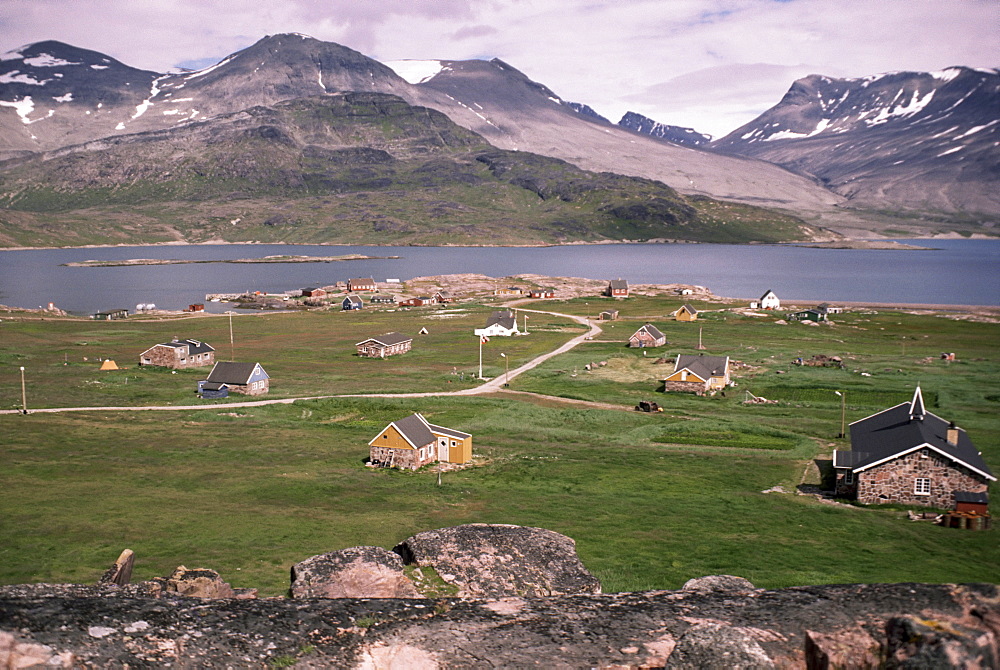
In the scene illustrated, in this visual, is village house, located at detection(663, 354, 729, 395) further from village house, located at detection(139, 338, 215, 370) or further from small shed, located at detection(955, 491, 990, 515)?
village house, located at detection(139, 338, 215, 370)

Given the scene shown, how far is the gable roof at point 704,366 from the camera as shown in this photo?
79.7 meters

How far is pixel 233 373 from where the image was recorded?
2968 inches

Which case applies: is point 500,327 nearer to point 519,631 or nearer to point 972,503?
point 972,503

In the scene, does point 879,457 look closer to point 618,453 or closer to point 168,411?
point 618,453

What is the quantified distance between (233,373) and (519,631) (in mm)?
71292

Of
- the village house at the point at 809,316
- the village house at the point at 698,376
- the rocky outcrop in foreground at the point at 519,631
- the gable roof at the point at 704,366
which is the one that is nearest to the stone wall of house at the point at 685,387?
the village house at the point at 698,376

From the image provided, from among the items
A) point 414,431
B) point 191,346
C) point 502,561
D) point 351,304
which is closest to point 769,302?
point 351,304

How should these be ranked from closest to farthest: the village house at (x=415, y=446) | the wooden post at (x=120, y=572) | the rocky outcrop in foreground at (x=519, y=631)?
the rocky outcrop in foreground at (x=519, y=631), the wooden post at (x=120, y=572), the village house at (x=415, y=446)

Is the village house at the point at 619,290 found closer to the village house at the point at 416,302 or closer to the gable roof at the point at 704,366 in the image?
the village house at the point at 416,302

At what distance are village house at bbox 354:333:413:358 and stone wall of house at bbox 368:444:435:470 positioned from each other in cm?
5143

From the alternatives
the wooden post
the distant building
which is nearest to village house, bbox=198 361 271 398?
the wooden post

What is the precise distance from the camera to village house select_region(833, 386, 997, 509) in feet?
139

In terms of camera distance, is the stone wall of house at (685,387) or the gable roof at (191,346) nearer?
the stone wall of house at (685,387)

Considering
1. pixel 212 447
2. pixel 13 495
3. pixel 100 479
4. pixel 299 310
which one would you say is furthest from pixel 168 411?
pixel 299 310
